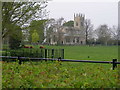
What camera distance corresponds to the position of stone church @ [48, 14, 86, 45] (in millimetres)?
70206

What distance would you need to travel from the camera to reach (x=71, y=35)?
3295 inches

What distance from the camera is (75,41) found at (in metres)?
86.0

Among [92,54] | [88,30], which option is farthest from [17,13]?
[88,30]

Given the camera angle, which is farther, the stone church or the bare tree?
the bare tree

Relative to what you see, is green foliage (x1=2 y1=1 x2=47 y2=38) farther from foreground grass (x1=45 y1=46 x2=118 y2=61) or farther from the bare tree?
the bare tree

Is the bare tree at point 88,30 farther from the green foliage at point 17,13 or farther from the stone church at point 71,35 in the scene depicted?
the green foliage at point 17,13

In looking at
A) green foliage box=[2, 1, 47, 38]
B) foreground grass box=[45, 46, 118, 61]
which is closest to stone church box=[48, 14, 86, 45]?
foreground grass box=[45, 46, 118, 61]

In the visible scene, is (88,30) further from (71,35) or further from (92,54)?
(92,54)

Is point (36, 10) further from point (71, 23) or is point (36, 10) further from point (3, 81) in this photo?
point (71, 23)

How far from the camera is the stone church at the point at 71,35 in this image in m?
70.2

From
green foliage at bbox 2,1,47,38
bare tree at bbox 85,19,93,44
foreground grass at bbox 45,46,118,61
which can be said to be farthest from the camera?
bare tree at bbox 85,19,93,44

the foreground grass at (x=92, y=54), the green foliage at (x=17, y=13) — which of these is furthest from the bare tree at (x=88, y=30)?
the green foliage at (x=17, y=13)

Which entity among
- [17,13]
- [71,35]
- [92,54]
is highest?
[71,35]

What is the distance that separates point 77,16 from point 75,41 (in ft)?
53.9
